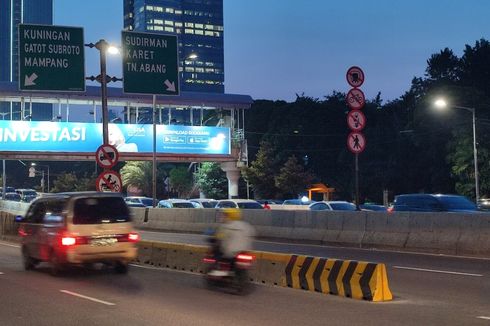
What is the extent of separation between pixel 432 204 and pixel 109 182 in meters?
10.9

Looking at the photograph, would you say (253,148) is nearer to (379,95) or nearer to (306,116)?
(306,116)

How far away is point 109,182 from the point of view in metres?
20.6

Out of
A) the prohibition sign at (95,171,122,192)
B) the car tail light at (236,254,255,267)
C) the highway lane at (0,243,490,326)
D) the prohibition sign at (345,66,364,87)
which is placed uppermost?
the prohibition sign at (345,66,364,87)

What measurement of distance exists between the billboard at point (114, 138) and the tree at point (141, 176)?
1679cm

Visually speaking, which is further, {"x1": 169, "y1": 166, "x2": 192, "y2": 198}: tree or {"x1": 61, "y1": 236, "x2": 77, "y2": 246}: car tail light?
{"x1": 169, "y1": 166, "x2": 192, "y2": 198}: tree

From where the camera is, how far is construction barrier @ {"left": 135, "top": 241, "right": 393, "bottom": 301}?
35.6 feet

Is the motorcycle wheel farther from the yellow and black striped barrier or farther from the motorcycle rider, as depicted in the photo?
the yellow and black striped barrier

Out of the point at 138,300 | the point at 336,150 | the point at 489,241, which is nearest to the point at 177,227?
the point at 489,241

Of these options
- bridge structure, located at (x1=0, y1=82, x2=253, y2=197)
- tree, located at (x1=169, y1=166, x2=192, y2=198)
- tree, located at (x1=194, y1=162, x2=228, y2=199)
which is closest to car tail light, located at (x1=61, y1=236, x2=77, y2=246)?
bridge structure, located at (x1=0, y1=82, x2=253, y2=197)

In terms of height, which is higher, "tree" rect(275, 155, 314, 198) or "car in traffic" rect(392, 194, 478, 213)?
"tree" rect(275, 155, 314, 198)

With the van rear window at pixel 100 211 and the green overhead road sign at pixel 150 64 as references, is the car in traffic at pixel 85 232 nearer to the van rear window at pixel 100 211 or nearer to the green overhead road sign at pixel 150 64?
the van rear window at pixel 100 211

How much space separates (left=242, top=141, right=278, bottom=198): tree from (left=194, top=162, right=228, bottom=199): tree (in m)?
2.82

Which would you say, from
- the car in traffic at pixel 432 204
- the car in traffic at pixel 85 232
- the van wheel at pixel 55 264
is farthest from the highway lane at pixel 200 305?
the car in traffic at pixel 432 204

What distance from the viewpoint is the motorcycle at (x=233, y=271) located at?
11.4 m
